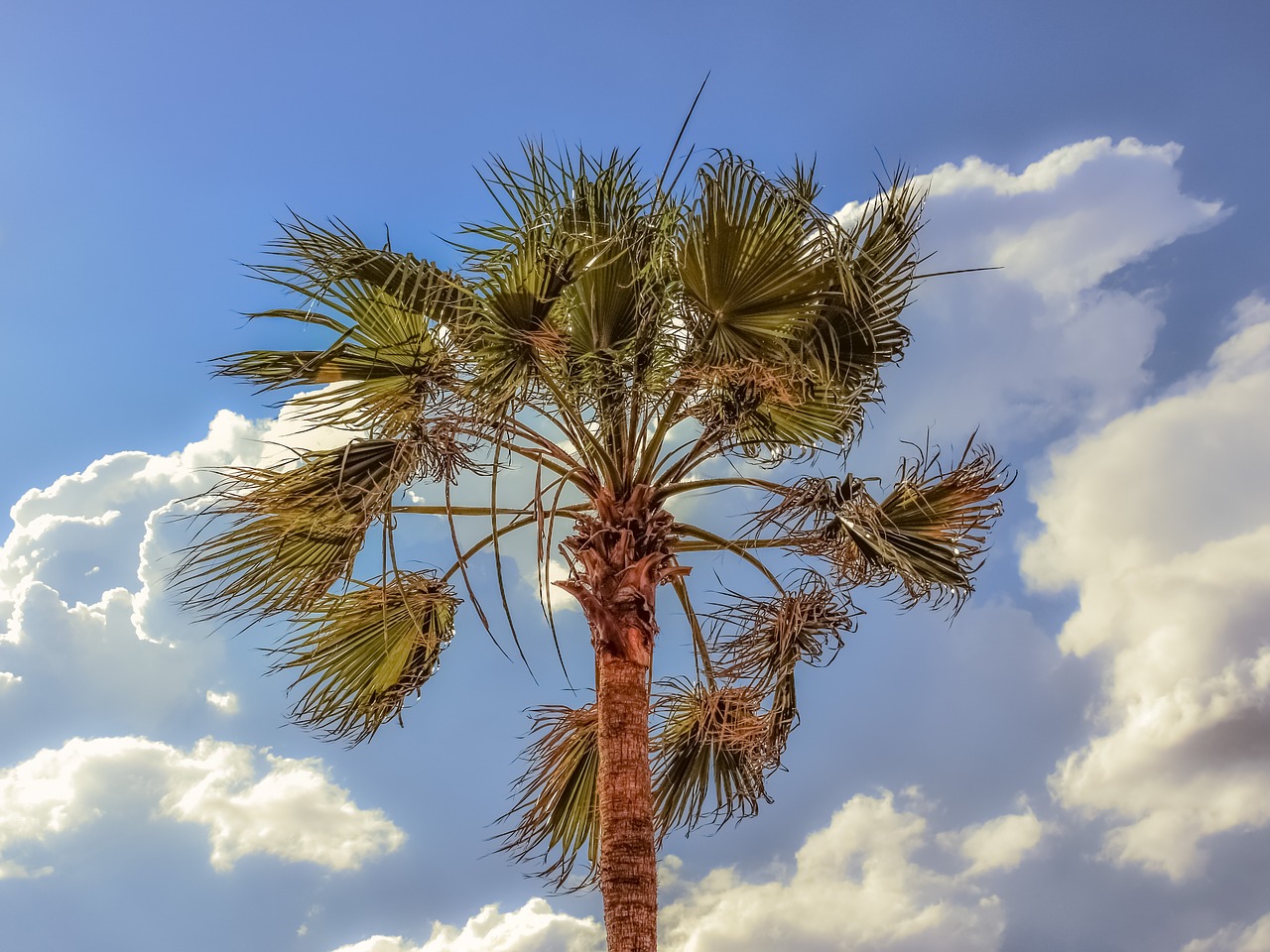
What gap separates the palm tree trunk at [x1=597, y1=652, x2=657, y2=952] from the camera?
6.40 meters

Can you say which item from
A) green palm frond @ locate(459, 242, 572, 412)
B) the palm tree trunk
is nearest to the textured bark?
the palm tree trunk

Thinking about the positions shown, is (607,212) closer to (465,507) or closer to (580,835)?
(465,507)

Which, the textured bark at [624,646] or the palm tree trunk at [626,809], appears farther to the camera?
the textured bark at [624,646]

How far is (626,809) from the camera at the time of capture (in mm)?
6727

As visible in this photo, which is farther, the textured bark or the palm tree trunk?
the textured bark

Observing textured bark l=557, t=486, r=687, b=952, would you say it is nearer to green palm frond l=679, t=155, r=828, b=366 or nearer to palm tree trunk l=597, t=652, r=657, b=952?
palm tree trunk l=597, t=652, r=657, b=952

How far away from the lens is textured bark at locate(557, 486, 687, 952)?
262 inches

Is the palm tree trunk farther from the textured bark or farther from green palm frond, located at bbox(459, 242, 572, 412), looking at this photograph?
green palm frond, located at bbox(459, 242, 572, 412)

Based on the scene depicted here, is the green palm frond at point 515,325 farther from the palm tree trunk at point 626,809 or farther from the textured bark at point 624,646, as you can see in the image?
the palm tree trunk at point 626,809

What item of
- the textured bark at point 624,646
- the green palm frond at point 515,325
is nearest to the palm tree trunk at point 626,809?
the textured bark at point 624,646

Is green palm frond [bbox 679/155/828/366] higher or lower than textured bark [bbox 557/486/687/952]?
higher

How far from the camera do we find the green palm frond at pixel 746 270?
649 centimetres

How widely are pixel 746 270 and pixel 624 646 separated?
2331 mm

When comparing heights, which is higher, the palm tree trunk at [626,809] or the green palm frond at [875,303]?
the green palm frond at [875,303]
